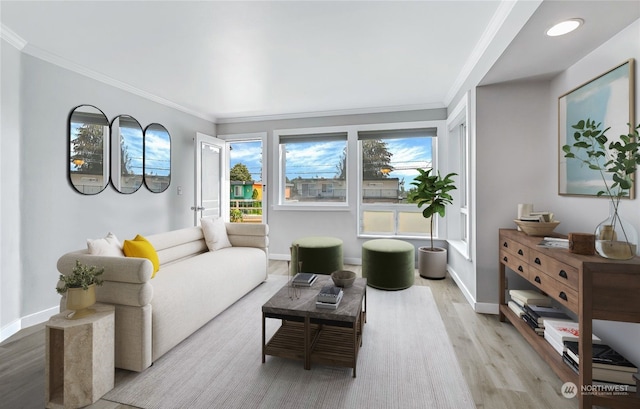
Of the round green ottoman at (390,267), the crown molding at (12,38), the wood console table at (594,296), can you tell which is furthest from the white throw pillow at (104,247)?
the wood console table at (594,296)

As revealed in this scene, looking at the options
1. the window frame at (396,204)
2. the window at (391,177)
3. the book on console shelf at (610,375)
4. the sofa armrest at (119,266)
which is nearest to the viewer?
the book on console shelf at (610,375)

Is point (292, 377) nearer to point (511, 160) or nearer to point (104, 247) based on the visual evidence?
point (104, 247)

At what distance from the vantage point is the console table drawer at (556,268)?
153cm

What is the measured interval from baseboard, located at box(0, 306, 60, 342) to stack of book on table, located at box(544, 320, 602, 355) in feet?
13.6

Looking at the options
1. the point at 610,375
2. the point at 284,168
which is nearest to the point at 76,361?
the point at 610,375

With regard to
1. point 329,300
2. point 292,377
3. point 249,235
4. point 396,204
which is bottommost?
point 292,377

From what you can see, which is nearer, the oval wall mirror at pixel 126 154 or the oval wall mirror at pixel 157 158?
the oval wall mirror at pixel 126 154

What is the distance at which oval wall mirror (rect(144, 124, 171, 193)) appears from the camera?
382 cm

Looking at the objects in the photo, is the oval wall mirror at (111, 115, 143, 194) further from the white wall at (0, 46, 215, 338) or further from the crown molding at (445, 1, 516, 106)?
the crown molding at (445, 1, 516, 106)

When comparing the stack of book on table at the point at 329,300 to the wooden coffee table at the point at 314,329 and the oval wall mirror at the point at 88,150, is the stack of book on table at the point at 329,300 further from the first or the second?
the oval wall mirror at the point at 88,150

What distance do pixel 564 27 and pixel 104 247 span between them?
11.6 ft

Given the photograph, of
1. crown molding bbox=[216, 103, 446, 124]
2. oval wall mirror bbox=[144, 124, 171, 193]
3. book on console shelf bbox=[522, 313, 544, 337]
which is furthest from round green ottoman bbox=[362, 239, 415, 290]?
oval wall mirror bbox=[144, 124, 171, 193]

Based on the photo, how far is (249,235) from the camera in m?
3.70

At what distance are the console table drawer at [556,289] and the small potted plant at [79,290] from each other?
2.73 metres
